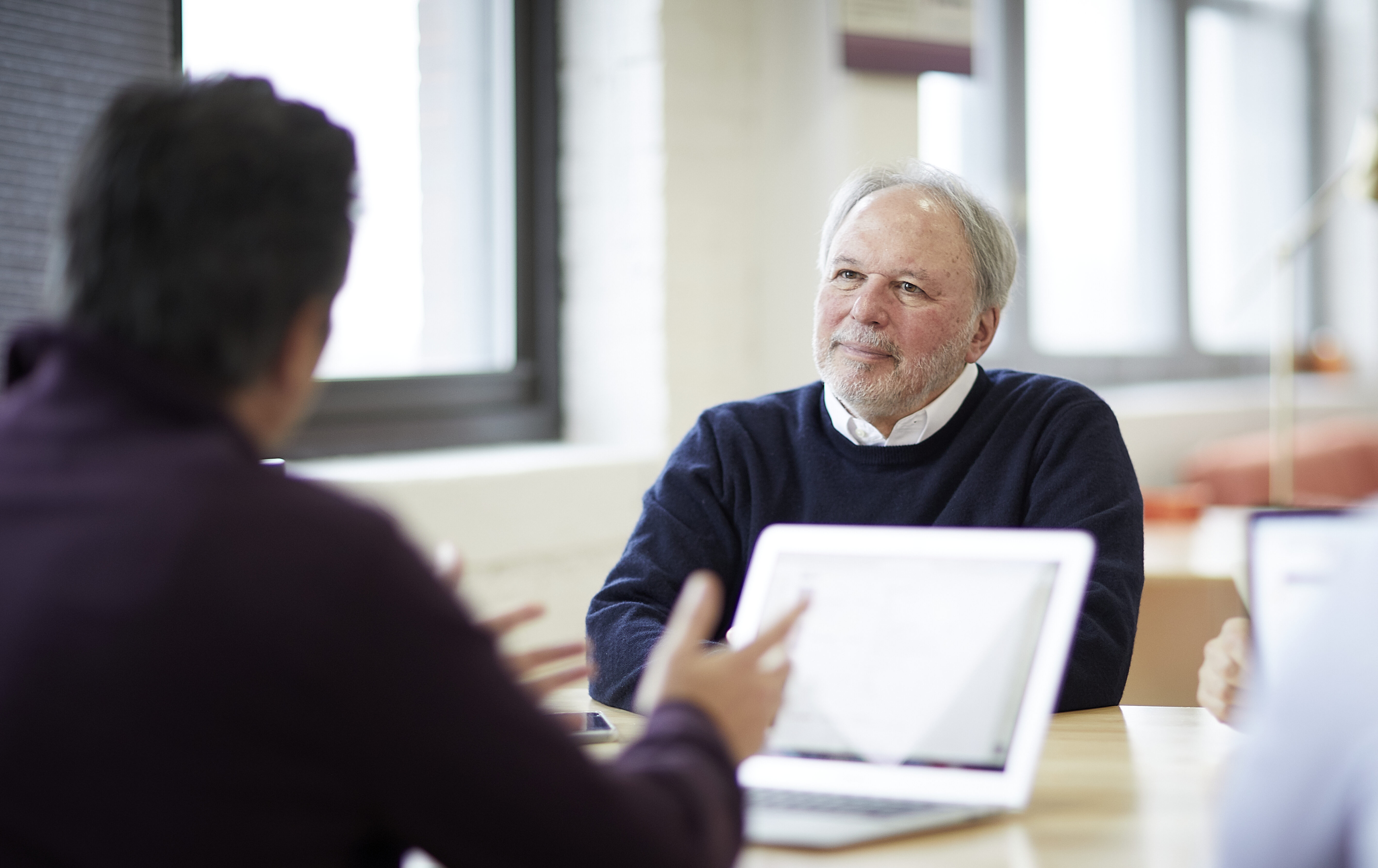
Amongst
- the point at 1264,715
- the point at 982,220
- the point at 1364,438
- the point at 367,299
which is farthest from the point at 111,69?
the point at 1364,438

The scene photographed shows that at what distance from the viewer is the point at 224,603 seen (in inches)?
24.3

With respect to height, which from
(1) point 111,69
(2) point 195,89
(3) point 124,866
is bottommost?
(3) point 124,866

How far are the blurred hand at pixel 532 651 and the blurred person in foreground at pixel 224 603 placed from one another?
223mm

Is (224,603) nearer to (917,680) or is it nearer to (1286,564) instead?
(917,680)

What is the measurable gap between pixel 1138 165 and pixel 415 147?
3.40 metres

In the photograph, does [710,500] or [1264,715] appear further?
[710,500]

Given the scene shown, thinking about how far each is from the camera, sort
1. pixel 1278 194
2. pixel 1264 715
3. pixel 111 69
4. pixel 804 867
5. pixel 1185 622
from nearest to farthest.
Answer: pixel 1264 715, pixel 804 867, pixel 1185 622, pixel 111 69, pixel 1278 194

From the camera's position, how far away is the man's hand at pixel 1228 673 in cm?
133

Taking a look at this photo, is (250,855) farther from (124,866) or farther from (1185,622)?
(1185,622)

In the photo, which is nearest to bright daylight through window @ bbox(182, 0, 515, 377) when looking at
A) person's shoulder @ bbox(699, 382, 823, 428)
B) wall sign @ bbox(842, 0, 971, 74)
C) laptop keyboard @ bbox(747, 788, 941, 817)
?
wall sign @ bbox(842, 0, 971, 74)

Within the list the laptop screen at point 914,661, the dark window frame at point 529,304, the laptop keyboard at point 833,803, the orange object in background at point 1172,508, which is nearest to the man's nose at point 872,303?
the laptop screen at point 914,661

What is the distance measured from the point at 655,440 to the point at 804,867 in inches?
85.4

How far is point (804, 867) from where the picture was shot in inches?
36.9

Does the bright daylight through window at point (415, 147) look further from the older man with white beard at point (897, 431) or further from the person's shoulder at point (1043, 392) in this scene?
the person's shoulder at point (1043, 392)
